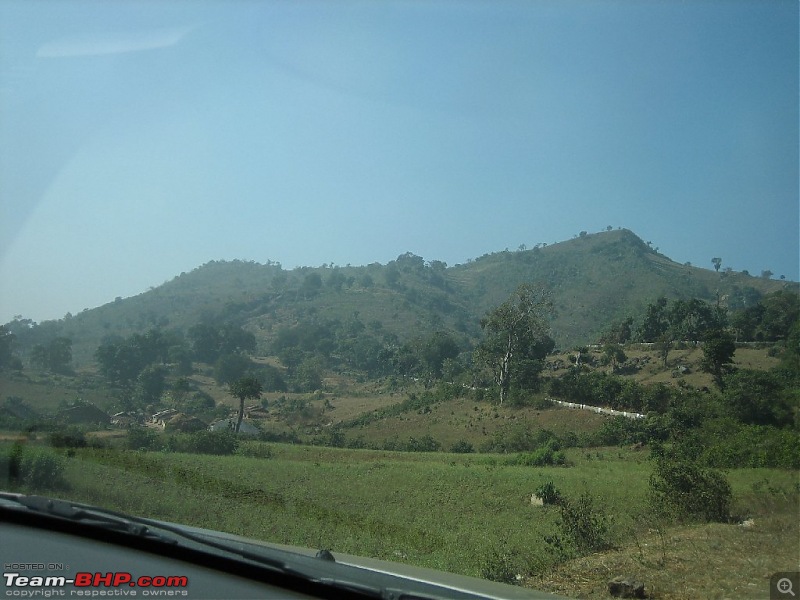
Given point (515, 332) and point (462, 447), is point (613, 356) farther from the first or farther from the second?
point (462, 447)

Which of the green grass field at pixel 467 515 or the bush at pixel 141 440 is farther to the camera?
the bush at pixel 141 440

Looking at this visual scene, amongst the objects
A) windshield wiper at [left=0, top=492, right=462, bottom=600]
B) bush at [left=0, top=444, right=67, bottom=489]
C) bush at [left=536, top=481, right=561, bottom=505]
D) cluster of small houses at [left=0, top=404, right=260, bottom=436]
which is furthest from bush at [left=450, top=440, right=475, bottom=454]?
windshield wiper at [left=0, top=492, right=462, bottom=600]

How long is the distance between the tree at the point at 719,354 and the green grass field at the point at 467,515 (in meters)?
7.68

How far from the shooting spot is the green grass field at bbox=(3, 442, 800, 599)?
664 cm

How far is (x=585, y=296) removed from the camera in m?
58.7

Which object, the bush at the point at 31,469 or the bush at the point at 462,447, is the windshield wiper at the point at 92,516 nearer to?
the bush at the point at 31,469

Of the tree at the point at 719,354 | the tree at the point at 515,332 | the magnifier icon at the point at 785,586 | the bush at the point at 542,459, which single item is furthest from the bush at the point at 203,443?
the magnifier icon at the point at 785,586

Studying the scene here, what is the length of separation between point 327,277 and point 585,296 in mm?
39966

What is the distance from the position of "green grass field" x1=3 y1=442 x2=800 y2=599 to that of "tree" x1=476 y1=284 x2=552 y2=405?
1516 cm

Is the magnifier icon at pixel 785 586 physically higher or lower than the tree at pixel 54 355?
lower

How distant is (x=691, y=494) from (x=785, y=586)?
175 inches

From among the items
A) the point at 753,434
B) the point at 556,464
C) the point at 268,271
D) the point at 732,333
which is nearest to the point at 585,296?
the point at 732,333

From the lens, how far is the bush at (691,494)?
8.91 m

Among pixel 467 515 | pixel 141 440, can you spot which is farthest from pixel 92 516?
pixel 141 440
